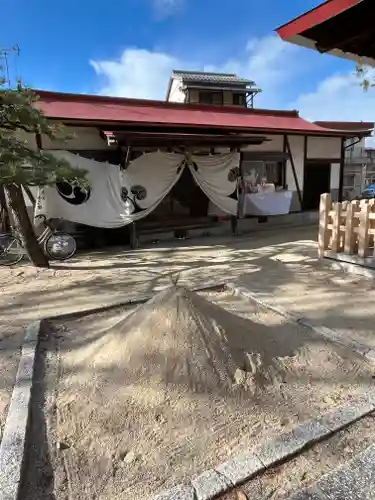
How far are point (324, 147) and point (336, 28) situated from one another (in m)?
8.65

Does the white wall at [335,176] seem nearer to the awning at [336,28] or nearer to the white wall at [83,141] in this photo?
the white wall at [83,141]

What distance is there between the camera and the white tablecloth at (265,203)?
970 centimetres

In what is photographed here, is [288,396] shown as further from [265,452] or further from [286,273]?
[286,273]

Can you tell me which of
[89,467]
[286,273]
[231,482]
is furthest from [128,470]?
[286,273]

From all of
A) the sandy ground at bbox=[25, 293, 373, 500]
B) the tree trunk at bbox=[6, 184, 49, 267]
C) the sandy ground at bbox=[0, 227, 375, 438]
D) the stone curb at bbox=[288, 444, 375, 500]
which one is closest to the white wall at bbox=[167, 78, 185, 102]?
the sandy ground at bbox=[0, 227, 375, 438]

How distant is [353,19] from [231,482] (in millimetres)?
3719

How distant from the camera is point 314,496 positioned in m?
1.72

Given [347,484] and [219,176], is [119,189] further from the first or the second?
[347,484]

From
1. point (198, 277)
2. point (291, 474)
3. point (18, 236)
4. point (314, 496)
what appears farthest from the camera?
point (18, 236)

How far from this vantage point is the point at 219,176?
29.0 feet

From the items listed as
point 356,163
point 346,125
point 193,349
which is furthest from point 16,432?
point 356,163

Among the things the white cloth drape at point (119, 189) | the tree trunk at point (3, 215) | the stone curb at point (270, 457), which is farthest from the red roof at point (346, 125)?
the stone curb at point (270, 457)

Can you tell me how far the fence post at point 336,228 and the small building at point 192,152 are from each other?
3420 mm

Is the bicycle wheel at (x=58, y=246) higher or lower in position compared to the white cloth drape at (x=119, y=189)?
lower
